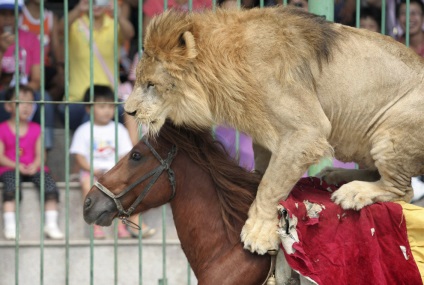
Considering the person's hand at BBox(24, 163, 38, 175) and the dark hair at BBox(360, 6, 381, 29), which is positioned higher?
the dark hair at BBox(360, 6, 381, 29)

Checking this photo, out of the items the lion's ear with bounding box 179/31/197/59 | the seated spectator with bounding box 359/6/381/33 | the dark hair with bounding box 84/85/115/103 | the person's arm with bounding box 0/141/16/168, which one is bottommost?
the person's arm with bounding box 0/141/16/168

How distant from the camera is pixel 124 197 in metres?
4.79

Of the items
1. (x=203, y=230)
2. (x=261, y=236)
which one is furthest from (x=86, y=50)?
(x=261, y=236)

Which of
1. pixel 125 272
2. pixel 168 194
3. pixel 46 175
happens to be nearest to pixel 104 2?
pixel 46 175

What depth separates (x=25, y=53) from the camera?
6820 millimetres

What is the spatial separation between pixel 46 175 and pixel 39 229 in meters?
0.33

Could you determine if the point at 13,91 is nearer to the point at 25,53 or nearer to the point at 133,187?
the point at 25,53

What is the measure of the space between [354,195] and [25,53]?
9.28 ft

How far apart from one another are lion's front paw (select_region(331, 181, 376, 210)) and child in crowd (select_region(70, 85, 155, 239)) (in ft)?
6.43

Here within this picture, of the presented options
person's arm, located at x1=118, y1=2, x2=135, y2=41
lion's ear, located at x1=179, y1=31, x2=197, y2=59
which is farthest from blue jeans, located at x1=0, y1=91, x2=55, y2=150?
lion's ear, located at x1=179, y1=31, x2=197, y2=59

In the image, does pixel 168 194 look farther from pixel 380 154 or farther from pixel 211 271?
pixel 380 154

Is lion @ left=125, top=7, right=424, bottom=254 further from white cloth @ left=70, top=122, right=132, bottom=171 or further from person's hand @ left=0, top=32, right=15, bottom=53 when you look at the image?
person's hand @ left=0, top=32, right=15, bottom=53

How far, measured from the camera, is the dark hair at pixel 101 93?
6438 millimetres

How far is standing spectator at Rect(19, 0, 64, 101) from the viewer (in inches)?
278
